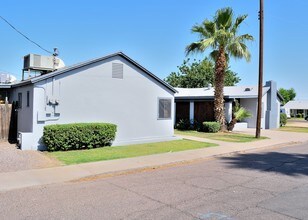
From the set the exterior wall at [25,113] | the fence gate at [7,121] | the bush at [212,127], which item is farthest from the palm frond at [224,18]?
the fence gate at [7,121]

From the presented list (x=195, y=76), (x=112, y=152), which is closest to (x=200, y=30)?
(x=112, y=152)

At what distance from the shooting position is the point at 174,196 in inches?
269

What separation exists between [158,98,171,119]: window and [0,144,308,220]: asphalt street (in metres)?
7.35

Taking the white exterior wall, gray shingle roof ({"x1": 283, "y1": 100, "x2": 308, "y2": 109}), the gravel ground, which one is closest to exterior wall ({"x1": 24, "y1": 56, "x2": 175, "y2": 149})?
the gravel ground

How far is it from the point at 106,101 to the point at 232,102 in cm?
1414

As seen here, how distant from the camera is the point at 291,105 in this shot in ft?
271

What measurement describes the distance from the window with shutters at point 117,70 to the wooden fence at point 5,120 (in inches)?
216

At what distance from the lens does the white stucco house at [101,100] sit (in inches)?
524

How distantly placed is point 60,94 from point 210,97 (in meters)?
14.4

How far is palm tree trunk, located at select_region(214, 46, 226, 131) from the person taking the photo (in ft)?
73.2

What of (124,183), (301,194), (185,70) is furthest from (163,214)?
(185,70)

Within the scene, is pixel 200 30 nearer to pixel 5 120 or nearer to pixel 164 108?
pixel 164 108

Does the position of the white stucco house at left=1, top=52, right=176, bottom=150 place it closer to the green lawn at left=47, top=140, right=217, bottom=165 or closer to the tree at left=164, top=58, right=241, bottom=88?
the green lawn at left=47, top=140, right=217, bottom=165

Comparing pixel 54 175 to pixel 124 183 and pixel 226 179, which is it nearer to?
pixel 124 183
